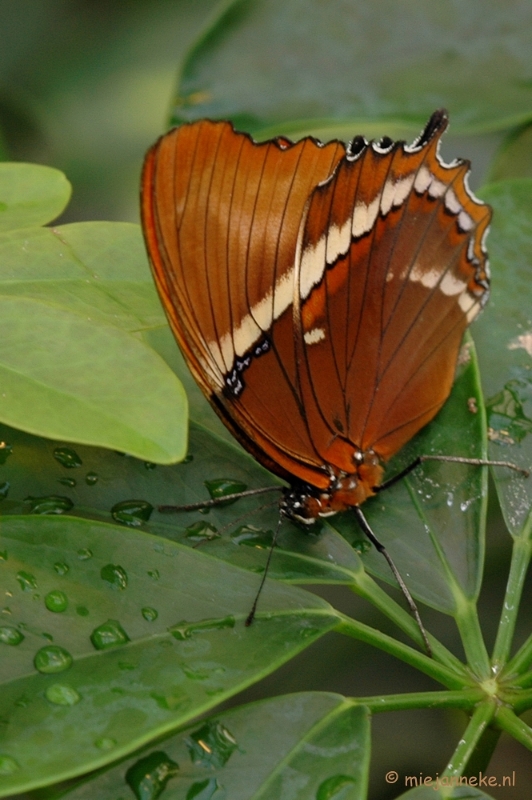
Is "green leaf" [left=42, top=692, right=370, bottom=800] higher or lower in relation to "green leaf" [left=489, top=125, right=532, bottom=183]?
lower

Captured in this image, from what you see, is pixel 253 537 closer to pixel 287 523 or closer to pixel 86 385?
pixel 287 523

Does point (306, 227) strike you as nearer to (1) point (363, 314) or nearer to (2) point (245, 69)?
(1) point (363, 314)

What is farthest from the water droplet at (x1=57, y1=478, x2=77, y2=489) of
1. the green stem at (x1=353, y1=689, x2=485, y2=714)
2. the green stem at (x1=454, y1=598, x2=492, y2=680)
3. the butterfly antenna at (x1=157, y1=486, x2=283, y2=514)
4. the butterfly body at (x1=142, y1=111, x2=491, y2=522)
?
the green stem at (x1=454, y1=598, x2=492, y2=680)

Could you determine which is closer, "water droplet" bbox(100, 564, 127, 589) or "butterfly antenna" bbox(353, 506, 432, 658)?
"water droplet" bbox(100, 564, 127, 589)

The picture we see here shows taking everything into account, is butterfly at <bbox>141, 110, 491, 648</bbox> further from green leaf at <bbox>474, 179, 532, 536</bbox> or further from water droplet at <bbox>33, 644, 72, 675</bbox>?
water droplet at <bbox>33, 644, 72, 675</bbox>

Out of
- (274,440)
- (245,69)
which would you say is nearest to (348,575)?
(274,440)

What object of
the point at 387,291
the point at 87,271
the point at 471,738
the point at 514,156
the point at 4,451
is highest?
the point at 514,156

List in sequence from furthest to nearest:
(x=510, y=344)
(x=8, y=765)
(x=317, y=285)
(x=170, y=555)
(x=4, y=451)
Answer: (x=510, y=344) < (x=317, y=285) < (x=4, y=451) < (x=170, y=555) < (x=8, y=765)

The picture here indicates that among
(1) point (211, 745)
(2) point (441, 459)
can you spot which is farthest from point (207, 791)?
(2) point (441, 459)
